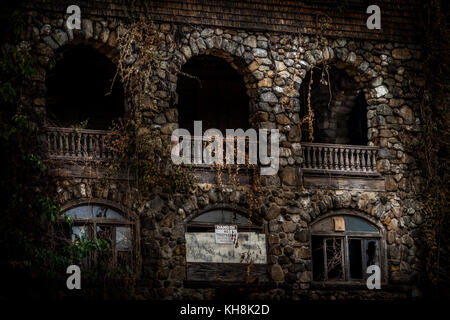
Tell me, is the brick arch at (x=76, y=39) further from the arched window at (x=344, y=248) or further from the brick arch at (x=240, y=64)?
the arched window at (x=344, y=248)

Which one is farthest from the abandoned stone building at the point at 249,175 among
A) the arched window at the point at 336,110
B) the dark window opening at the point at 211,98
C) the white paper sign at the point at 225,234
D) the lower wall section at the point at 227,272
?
the arched window at the point at 336,110

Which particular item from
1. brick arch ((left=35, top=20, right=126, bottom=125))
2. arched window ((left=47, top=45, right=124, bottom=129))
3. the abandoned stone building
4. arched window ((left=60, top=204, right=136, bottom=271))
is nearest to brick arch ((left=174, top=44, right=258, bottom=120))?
the abandoned stone building

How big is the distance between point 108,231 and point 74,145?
1.89 metres

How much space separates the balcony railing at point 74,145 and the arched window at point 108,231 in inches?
41.7

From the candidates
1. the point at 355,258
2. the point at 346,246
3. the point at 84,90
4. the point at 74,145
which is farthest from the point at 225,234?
the point at 84,90

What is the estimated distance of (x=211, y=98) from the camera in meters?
22.5

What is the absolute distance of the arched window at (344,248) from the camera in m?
19.8

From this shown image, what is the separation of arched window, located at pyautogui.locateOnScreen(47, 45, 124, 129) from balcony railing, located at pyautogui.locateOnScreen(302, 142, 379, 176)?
4902 mm

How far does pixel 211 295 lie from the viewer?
18578 mm

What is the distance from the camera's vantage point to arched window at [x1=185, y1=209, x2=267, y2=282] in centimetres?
1873

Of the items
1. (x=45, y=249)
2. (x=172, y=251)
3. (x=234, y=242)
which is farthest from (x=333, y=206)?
(x=45, y=249)

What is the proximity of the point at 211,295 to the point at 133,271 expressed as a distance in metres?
1.70

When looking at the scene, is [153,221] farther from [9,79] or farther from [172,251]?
[9,79]

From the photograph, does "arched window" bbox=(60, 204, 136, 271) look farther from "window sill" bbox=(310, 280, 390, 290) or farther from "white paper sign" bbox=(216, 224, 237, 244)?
"window sill" bbox=(310, 280, 390, 290)
